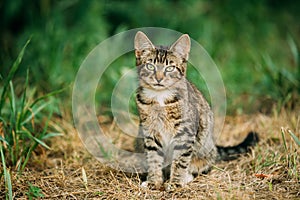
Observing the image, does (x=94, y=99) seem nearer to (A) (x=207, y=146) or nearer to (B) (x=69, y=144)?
(B) (x=69, y=144)

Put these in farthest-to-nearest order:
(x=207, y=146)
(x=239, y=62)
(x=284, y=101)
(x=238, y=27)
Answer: (x=238, y=27) → (x=239, y=62) → (x=284, y=101) → (x=207, y=146)

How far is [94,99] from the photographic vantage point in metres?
4.81

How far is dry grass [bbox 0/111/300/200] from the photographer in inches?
122

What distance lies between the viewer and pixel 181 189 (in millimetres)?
3219

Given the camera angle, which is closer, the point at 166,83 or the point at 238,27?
the point at 166,83

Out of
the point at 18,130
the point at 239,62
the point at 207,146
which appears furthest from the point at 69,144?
the point at 239,62

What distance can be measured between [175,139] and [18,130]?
52.5 inches

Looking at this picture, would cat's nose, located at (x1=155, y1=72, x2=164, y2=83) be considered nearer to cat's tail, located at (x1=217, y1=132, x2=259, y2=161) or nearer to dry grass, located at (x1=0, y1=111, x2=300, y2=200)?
dry grass, located at (x1=0, y1=111, x2=300, y2=200)

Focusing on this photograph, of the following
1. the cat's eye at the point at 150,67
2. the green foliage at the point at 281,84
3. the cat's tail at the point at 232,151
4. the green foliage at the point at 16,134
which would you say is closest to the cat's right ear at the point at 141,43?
the cat's eye at the point at 150,67

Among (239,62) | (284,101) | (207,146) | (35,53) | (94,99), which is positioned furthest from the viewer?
(239,62)

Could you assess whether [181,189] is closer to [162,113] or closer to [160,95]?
[162,113]

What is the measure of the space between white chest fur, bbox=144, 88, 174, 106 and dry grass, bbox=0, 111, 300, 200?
66 cm

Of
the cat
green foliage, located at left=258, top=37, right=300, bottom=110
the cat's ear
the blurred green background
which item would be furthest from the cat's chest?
green foliage, located at left=258, top=37, right=300, bottom=110

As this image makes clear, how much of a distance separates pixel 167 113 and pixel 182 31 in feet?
10.0
